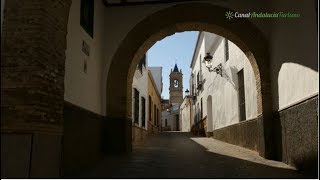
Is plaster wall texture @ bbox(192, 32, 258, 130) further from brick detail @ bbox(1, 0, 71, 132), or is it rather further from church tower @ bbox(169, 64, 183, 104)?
church tower @ bbox(169, 64, 183, 104)

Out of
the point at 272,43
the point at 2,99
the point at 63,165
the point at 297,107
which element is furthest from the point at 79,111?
the point at 272,43

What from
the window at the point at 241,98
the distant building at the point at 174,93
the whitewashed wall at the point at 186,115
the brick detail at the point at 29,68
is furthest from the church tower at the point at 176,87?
the brick detail at the point at 29,68

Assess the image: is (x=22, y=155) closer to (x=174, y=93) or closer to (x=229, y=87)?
(x=229, y=87)

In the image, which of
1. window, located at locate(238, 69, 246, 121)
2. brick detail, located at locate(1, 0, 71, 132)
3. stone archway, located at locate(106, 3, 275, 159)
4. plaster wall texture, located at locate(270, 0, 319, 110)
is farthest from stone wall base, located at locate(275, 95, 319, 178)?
window, located at locate(238, 69, 246, 121)

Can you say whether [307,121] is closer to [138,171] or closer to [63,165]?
[138,171]

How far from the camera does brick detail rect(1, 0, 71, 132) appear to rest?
480 cm

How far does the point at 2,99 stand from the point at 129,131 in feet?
14.3

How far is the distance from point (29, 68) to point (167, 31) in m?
4.77

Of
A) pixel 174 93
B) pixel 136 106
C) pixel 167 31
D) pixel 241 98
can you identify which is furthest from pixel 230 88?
pixel 174 93

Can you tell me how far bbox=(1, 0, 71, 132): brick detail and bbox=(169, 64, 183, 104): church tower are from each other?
4452 centimetres

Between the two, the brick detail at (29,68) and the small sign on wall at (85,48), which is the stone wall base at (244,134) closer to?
the small sign on wall at (85,48)

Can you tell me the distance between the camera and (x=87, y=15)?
7.50 m

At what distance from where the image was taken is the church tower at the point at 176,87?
49688 millimetres

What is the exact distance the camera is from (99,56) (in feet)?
27.7
